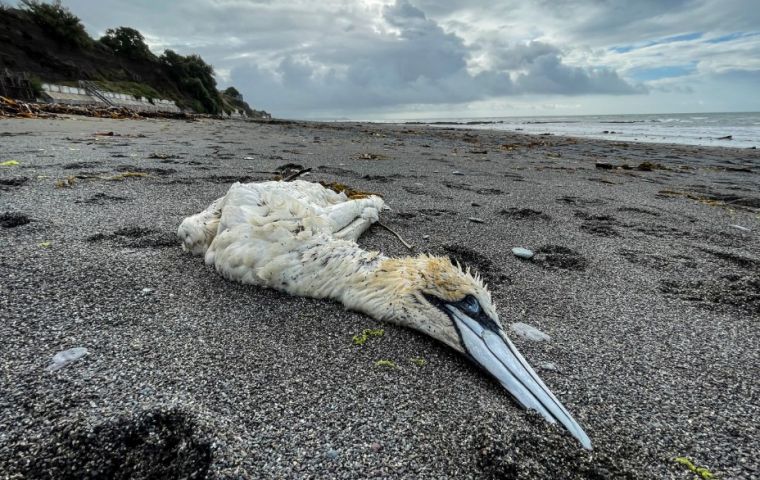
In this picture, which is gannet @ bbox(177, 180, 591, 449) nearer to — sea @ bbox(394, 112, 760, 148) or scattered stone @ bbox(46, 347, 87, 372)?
scattered stone @ bbox(46, 347, 87, 372)

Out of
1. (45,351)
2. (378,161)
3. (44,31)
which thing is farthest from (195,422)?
(44,31)

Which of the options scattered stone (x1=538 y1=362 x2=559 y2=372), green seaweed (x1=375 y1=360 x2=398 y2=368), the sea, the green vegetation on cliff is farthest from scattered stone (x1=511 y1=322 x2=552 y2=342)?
the green vegetation on cliff

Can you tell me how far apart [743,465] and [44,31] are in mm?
60948

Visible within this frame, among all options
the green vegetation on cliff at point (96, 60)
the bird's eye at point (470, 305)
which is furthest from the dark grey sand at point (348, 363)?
the green vegetation on cliff at point (96, 60)

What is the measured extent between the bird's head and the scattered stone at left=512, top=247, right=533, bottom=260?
154 cm

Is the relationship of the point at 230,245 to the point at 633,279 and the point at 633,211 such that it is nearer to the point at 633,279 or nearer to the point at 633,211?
the point at 633,279

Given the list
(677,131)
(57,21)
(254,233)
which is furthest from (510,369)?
(57,21)

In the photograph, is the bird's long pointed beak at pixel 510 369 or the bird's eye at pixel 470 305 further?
the bird's eye at pixel 470 305

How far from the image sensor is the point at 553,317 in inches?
103

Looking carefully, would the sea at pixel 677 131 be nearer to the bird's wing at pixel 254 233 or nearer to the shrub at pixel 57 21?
the bird's wing at pixel 254 233

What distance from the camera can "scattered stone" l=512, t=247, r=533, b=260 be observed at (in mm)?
3633

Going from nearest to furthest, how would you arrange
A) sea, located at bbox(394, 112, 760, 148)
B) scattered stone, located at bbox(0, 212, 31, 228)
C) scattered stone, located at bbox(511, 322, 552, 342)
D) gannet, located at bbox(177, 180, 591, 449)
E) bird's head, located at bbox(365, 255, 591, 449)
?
bird's head, located at bbox(365, 255, 591, 449)
gannet, located at bbox(177, 180, 591, 449)
scattered stone, located at bbox(511, 322, 552, 342)
scattered stone, located at bbox(0, 212, 31, 228)
sea, located at bbox(394, 112, 760, 148)

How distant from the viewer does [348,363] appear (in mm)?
2010

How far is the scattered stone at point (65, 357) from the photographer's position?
174 centimetres
